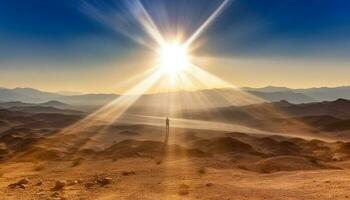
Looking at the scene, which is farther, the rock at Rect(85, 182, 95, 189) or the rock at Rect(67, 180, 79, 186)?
the rock at Rect(67, 180, 79, 186)

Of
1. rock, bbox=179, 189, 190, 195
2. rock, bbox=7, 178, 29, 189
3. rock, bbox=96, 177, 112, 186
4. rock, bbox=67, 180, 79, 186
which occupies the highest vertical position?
rock, bbox=179, 189, 190, 195

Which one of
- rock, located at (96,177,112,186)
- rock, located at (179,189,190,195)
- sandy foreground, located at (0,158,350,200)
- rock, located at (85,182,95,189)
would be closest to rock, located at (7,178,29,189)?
sandy foreground, located at (0,158,350,200)

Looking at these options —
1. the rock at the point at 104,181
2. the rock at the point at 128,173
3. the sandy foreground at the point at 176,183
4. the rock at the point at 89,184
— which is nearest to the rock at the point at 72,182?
the sandy foreground at the point at 176,183

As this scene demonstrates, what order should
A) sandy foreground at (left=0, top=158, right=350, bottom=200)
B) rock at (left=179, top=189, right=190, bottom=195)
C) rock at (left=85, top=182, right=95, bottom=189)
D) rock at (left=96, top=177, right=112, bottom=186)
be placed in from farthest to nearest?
1. rock at (left=96, top=177, right=112, bottom=186)
2. rock at (left=85, top=182, right=95, bottom=189)
3. rock at (left=179, top=189, right=190, bottom=195)
4. sandy foreground at (left=0, top=158, right=350, bottom=200)

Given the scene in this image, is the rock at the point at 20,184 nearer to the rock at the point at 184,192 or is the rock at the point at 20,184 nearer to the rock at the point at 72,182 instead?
the rock at the point at 72,182

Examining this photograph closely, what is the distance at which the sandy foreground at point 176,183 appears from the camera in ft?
54.9

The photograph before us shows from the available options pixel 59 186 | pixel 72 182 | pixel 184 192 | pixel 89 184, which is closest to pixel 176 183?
pixel 184 192

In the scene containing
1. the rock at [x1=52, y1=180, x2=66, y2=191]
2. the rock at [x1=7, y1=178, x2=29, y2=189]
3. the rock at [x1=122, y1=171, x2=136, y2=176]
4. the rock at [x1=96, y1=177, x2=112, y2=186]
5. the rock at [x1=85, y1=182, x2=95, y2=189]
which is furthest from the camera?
the rock at [x1=122, y1=171, x2=136, y2=176]

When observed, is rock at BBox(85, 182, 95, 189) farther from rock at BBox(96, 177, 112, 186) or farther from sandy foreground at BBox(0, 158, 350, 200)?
rock at BBox(96, 177, 112, 186)

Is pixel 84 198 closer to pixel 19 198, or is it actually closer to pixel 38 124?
pixel 19 198

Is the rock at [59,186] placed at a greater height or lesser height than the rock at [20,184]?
greater

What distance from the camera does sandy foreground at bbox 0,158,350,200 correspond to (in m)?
16.7

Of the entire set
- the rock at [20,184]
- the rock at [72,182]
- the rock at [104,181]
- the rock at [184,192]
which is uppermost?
the rock at [184,192]

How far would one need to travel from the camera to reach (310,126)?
82.2 meters
